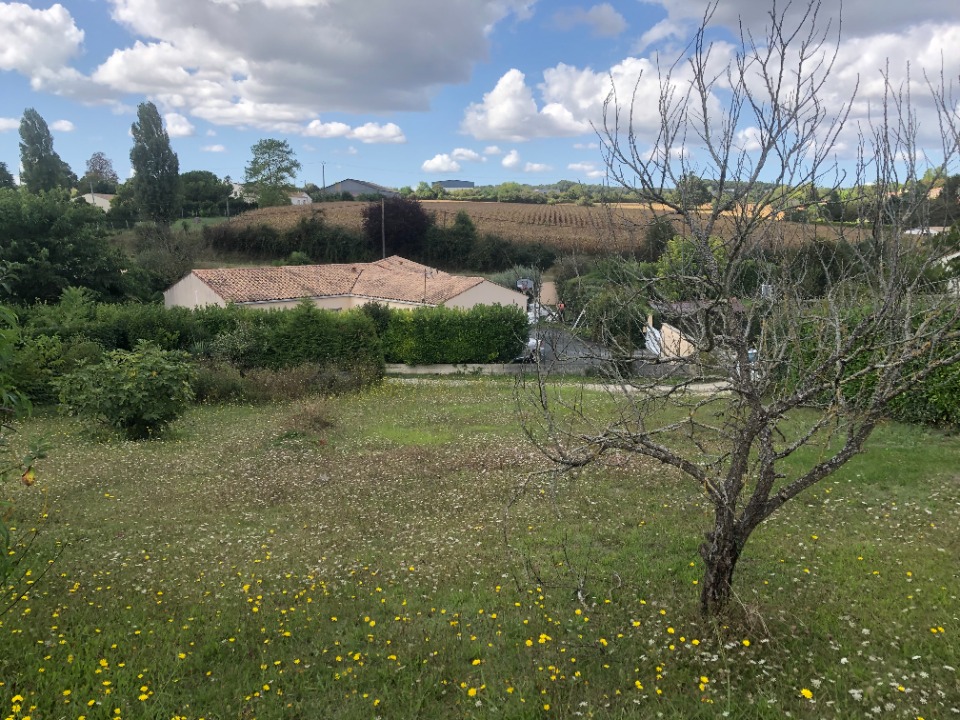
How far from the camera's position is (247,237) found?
6356 centimetres

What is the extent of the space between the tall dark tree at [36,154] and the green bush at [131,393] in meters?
60.4

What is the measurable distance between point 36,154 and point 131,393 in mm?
65415

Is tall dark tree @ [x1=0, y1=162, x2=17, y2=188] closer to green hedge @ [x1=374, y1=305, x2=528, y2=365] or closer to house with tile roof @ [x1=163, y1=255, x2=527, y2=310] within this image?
house with tile roof @ [x1=163, y1=255, x2=527, y2=310]

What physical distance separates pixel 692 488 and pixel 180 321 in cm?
2007

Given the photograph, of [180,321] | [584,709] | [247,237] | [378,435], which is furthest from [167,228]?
[584,709]

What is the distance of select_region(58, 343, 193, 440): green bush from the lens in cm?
1408

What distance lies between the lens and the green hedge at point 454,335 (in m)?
28.0

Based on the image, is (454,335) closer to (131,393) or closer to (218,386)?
(218,386)

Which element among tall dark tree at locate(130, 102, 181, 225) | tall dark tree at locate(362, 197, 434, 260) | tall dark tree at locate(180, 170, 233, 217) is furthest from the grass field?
tall dark tree at locate(180, 170, 233, 217)

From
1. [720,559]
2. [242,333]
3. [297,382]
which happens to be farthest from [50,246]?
[720,559]

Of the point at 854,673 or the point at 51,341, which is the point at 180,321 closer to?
the point at 51,341

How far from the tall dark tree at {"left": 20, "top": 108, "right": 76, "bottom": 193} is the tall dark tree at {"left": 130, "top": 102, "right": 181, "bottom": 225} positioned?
28.3 feet

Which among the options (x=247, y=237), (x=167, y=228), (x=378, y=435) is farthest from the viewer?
(x=247, y=237)

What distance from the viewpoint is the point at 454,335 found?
28.1 metres
